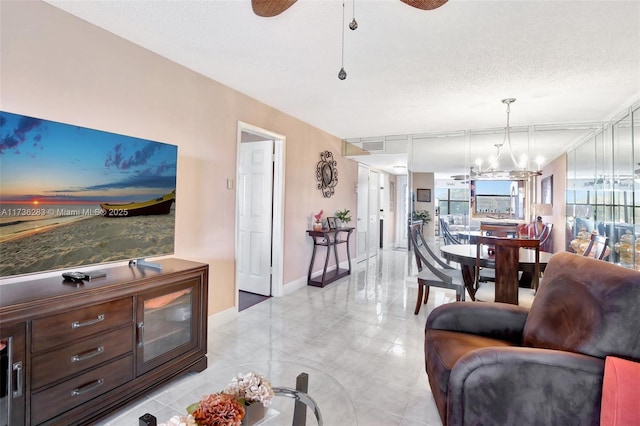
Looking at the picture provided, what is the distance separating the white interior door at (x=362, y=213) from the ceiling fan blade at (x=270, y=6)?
5.19 m

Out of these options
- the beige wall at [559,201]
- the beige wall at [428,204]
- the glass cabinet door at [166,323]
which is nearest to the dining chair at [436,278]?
the glass cabinet door at [166,323]

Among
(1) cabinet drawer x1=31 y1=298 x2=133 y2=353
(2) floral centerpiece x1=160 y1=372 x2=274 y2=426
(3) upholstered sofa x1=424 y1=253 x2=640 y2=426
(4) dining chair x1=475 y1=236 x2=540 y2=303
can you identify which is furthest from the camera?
(4) dining chair x1=475 y1=236 x2=540 y2=303

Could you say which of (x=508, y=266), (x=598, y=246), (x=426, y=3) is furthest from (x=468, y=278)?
(x=426, y=3)

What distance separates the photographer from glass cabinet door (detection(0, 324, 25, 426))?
1395mm

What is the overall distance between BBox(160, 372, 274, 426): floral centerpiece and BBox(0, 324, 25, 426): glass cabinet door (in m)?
Result: 0.98

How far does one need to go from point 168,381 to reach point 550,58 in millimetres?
3765

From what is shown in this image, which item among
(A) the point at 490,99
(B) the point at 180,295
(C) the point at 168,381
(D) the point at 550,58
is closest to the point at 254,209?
(B) the point at 180,295

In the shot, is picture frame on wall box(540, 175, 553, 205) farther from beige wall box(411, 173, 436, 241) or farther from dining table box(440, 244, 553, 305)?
dining table box(440, 244, 553, 305)

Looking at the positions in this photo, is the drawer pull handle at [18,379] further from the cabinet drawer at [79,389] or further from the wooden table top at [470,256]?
the wooden table top at [470,256]

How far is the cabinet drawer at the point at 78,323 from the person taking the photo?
150 cm

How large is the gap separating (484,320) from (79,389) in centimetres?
229

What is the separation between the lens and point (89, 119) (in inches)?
85.2

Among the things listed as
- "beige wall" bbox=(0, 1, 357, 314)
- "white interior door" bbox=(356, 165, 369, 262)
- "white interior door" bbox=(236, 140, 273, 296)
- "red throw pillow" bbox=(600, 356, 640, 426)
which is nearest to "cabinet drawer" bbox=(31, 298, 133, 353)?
"beige wall" bbox=(0, 1, 357, 314)

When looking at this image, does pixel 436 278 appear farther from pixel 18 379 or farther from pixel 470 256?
pixel 18 379
